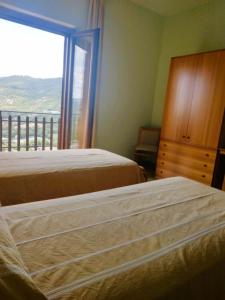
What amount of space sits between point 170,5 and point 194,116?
1.94 metres

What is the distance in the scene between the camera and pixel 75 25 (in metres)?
3.36

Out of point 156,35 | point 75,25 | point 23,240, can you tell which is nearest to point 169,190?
point 23,240

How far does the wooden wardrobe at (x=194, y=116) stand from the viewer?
117 inches

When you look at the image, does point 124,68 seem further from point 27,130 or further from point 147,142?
point 27,130

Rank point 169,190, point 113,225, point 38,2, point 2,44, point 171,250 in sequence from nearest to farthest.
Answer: point 171,250 → point 113,225 → point 169,190 → point 38,2 → point 2,44

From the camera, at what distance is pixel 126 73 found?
13.3ft

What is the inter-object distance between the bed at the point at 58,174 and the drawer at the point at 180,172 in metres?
1.15

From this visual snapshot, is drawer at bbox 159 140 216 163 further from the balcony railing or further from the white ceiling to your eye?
the white ceiling

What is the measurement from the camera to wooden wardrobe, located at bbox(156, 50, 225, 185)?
9.78 feet

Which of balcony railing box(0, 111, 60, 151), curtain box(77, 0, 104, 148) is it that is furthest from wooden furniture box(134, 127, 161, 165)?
balcony railing box(0, 111, 60, 151)

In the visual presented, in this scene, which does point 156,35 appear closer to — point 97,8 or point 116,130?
point 97,8

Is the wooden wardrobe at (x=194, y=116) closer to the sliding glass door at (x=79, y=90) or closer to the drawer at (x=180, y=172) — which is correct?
the drawer at (x=180, y=172)

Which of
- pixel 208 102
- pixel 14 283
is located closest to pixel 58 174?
pixel 14 283

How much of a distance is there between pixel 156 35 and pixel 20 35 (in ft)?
7.88
